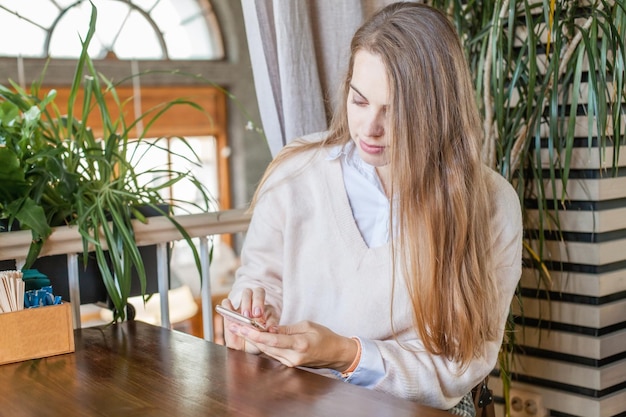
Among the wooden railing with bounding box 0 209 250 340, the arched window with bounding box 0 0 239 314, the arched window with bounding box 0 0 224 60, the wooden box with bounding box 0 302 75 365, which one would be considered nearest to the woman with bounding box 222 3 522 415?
the wooden box with bounding box 0 302 75 365

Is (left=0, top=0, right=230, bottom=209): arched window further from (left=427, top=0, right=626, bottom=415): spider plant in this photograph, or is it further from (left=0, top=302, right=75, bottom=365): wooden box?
(left=0, top=302, right=75, bottom=365): wooden box

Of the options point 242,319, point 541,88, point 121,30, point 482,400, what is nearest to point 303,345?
point 242,319

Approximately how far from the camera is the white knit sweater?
148 centimetres

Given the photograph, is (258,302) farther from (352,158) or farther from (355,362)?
(352,158)

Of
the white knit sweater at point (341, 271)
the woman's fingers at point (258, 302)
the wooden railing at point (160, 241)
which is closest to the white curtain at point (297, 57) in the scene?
the wooden railing at point (160, 241)

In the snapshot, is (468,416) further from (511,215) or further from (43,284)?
(43,284)

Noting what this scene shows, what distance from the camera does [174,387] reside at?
1.22m

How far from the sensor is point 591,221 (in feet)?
7.29

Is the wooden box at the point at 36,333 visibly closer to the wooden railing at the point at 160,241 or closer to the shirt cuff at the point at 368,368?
the wooden railing at the point at 160,241

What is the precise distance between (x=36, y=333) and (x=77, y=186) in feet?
1.62

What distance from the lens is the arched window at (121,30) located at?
8.70 metres

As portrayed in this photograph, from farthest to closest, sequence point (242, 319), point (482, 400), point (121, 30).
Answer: point (121, 30)
point (482, 400)
point (242, 319)

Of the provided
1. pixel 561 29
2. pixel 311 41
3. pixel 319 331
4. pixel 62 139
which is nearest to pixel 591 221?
pixel 561 29

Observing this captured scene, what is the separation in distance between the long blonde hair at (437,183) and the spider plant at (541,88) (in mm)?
562
